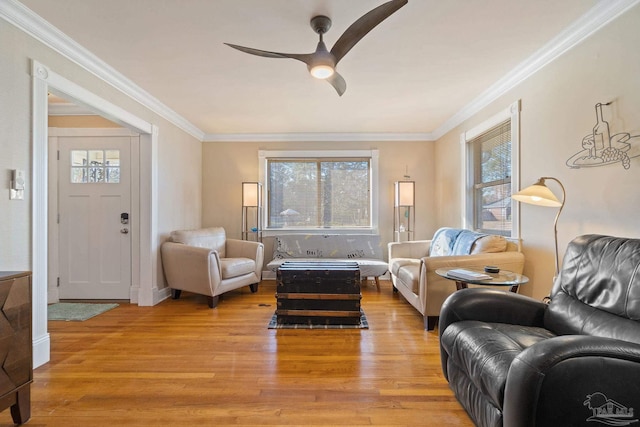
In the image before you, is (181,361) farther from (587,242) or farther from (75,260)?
(587,242)

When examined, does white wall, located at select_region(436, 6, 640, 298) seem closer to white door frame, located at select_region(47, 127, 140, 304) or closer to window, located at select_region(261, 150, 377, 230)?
window, located at select_region(261, 150, 377, 230)

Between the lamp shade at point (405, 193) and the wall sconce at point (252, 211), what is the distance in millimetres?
2124

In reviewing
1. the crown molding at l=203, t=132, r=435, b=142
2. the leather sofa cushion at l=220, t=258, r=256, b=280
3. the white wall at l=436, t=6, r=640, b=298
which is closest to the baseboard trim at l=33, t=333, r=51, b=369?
the leather sofa cushion at l=220, t=258, r=256, b=280

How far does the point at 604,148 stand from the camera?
77.2 inches

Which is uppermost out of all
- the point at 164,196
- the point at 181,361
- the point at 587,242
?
the point at 164,196

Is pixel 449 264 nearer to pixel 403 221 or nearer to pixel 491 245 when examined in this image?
pixel 491 245

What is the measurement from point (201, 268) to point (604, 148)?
144 inches

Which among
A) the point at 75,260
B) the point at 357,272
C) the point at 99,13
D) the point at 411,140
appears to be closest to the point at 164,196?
the point at 75,260

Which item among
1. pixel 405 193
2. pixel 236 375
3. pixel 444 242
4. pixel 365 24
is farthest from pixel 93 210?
pixel 444 242

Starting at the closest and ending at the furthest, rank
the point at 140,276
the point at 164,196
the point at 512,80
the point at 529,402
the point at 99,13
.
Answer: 1. the point at 529,402
2. the point at 99,13
3. the point at 512,80
4. the point at 140,276
5. the point at 164,196

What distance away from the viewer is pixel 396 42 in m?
2.27

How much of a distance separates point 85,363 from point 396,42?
3308mm

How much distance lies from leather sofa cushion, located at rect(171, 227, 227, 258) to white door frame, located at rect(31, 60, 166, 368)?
263mm

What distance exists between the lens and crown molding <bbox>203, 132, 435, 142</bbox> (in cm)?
482
